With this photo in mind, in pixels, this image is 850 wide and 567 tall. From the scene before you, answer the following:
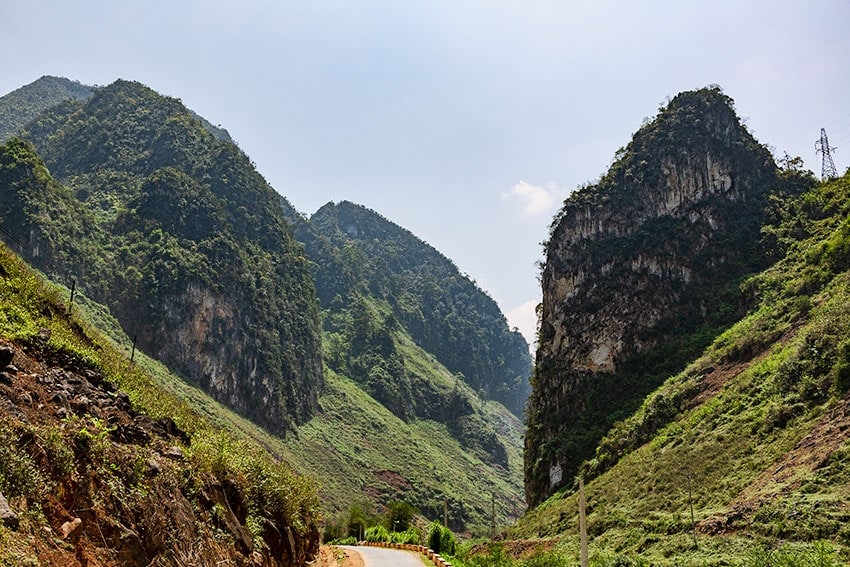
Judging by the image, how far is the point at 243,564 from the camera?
11.1m

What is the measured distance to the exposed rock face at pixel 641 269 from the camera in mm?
51125

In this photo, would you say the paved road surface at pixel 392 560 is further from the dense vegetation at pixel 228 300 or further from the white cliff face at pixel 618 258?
the dense vegetation at pixel 228 300

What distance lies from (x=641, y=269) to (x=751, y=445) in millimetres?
31723

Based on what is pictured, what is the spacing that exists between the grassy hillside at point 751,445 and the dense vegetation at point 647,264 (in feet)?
14.5

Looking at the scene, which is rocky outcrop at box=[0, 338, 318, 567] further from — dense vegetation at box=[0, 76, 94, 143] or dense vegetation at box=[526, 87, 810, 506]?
dense vegetation at box=[0, 76, 94, 143]

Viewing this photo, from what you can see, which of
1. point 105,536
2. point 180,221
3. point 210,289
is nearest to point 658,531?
point 105,536

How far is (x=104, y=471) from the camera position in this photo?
8.38 m

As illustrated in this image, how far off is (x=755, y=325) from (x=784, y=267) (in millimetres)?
10906

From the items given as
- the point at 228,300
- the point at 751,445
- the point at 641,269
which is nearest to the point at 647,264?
the point at 641,269

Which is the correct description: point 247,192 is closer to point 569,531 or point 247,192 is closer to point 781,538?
point 569,531

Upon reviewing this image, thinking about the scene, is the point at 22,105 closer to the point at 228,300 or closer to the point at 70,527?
the point at 228,300

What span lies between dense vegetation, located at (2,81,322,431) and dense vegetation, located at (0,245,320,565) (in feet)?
217

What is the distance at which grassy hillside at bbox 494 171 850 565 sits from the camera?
19.9 metres

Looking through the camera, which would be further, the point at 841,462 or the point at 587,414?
the point at 587,414
